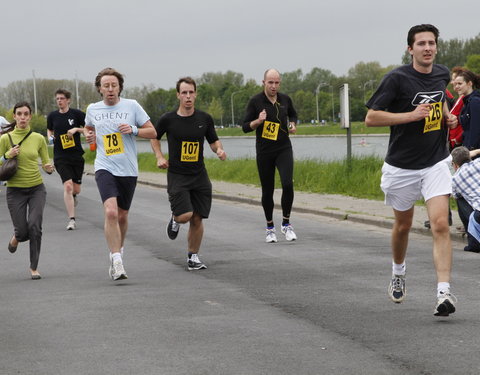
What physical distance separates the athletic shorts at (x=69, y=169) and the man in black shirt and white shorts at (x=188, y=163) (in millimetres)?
5615

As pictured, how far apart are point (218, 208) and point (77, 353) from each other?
1205cm

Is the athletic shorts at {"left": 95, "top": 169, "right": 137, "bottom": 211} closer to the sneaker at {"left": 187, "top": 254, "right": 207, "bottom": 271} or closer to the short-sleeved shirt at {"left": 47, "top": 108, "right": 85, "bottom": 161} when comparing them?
the sneaker at {"left": 187, "top": 254, "right": 207, "bottom": 271}

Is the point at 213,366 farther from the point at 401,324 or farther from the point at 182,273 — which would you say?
the point at 182,273

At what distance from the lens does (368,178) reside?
63.4 feet

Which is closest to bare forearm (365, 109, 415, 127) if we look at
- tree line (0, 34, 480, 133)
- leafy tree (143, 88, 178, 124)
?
tree line (0, 34, 480, 133)

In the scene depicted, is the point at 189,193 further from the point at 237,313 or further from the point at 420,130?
the point at 420,130

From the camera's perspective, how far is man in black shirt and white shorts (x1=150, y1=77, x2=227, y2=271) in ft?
31.7

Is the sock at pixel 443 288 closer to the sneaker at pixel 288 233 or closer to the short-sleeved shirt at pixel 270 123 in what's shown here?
the sneaker at pixel 288 233

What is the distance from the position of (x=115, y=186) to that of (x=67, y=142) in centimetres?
609

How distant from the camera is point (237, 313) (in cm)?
707

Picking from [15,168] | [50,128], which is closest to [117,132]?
[15,168]

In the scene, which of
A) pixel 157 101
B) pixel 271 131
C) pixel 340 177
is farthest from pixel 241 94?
pixel 271 131

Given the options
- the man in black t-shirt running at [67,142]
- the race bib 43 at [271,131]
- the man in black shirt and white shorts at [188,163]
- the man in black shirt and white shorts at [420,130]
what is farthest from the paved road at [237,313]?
the man in black t-shirt running at [67,142]

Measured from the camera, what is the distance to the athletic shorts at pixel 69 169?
1516 centimetres
